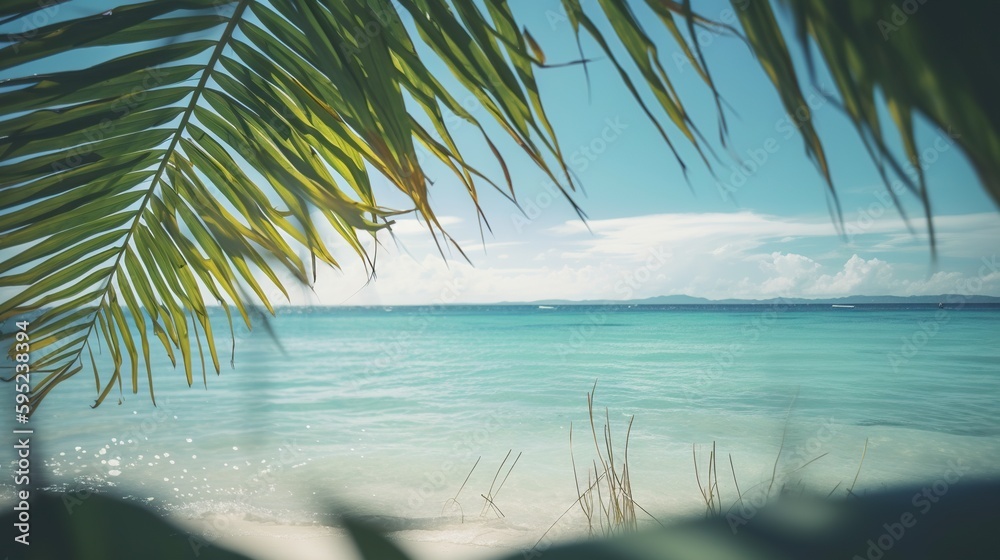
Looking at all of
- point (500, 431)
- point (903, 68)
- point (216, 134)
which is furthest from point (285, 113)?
point (500, 431)

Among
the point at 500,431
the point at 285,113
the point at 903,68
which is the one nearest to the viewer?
the point at 903,68

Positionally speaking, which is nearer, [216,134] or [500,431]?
[216,134]

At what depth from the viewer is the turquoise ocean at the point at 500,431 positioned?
399 centimetres

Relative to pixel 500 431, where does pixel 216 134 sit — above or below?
above

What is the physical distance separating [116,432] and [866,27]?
7.40m

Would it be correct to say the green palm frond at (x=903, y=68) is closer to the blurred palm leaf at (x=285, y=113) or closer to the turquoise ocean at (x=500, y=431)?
the blurred palm leaf at (x=285, y=113)

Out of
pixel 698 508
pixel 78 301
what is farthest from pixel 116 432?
pixel 78 301

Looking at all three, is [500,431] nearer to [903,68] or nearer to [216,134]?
[216,134]

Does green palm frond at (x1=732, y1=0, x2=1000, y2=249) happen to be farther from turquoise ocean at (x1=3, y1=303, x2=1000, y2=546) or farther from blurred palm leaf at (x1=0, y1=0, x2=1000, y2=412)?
turquoise ocean at (x1=3, y1=303, x2=1000, y2=546)

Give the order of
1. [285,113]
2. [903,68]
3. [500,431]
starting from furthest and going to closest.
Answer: [500,431] < [285,113] < [903,68]

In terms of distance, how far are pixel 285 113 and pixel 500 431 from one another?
6.35m

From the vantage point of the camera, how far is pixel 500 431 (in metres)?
6.68

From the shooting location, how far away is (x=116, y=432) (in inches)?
242

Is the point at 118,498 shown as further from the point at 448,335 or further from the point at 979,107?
the point at 448,335
